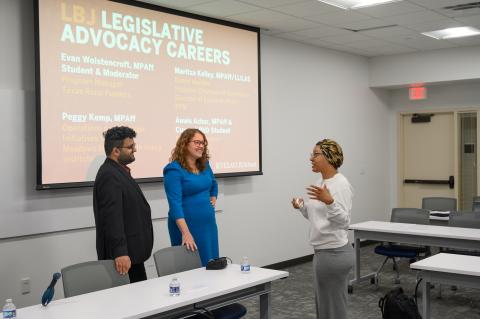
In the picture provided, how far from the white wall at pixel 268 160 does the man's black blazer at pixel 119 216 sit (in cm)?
123

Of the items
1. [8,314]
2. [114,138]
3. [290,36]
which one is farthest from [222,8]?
[8,314]

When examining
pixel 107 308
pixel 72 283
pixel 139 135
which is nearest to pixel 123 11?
pixel 139 135

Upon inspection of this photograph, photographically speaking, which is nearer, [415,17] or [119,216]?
[119,216]

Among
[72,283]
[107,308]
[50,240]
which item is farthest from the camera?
[50,240]

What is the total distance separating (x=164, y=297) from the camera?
278 centimetres

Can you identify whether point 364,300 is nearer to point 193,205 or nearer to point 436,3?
point 193,205

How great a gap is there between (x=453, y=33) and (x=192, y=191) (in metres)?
4.75

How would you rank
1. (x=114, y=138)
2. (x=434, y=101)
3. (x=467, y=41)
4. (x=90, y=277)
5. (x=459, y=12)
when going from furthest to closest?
(x=434, y=101) < (x=467, y=41) < (x=459, y=12) < (x=114, y=138) < (x=90, y=277)

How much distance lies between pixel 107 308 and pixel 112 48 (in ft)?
9.21

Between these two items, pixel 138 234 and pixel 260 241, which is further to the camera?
pixel 260 241

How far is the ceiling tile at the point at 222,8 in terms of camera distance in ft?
16.8

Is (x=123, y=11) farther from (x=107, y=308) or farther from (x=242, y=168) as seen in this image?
(x=107, y=308)

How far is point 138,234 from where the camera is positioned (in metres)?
Answer: 3.41

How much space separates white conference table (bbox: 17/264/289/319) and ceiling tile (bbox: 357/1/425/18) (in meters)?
3.30
